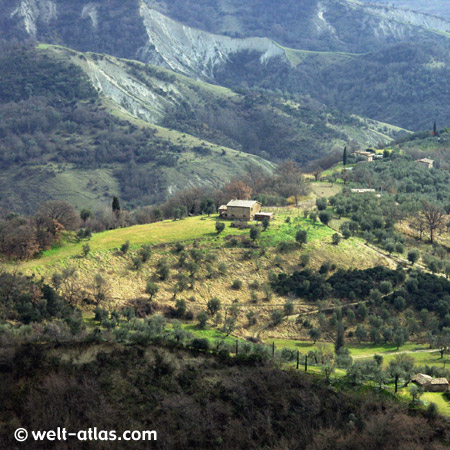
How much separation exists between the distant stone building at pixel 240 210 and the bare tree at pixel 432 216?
2427 cm

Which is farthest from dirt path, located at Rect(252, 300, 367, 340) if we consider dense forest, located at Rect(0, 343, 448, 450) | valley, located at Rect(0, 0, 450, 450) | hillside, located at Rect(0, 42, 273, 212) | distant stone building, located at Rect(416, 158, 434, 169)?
hillside, located at Rect(0, 42, 273, 212)

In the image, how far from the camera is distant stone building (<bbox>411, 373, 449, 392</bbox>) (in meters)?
41.9

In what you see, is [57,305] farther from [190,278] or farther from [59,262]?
[190,278]

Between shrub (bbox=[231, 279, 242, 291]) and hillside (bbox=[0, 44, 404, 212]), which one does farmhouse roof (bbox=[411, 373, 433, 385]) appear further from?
hillside (bbox=[0, 44, 404, 212])

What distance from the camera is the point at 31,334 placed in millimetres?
44188

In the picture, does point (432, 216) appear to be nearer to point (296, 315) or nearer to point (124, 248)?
point (296, 315)

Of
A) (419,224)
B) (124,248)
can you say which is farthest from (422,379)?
(419,224)

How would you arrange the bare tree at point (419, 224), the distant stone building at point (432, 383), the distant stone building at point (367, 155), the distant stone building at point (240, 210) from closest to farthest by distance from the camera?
the distant stone building at point (432, 383), the distant stone building at point (240, 210), the bare tree at point (419, 224), the distant stone building at point (367, 155)

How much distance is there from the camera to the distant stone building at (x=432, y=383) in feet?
138

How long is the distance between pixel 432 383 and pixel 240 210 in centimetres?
3905

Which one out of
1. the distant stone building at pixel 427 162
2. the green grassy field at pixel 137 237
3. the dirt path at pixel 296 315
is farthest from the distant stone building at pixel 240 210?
the distant stone building at pixel 427 162

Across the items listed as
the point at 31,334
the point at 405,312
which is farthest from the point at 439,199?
the point at 31,334

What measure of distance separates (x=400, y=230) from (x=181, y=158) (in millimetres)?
90429

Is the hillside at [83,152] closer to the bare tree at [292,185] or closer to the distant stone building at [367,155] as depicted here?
the distant stone building at [367,155]
